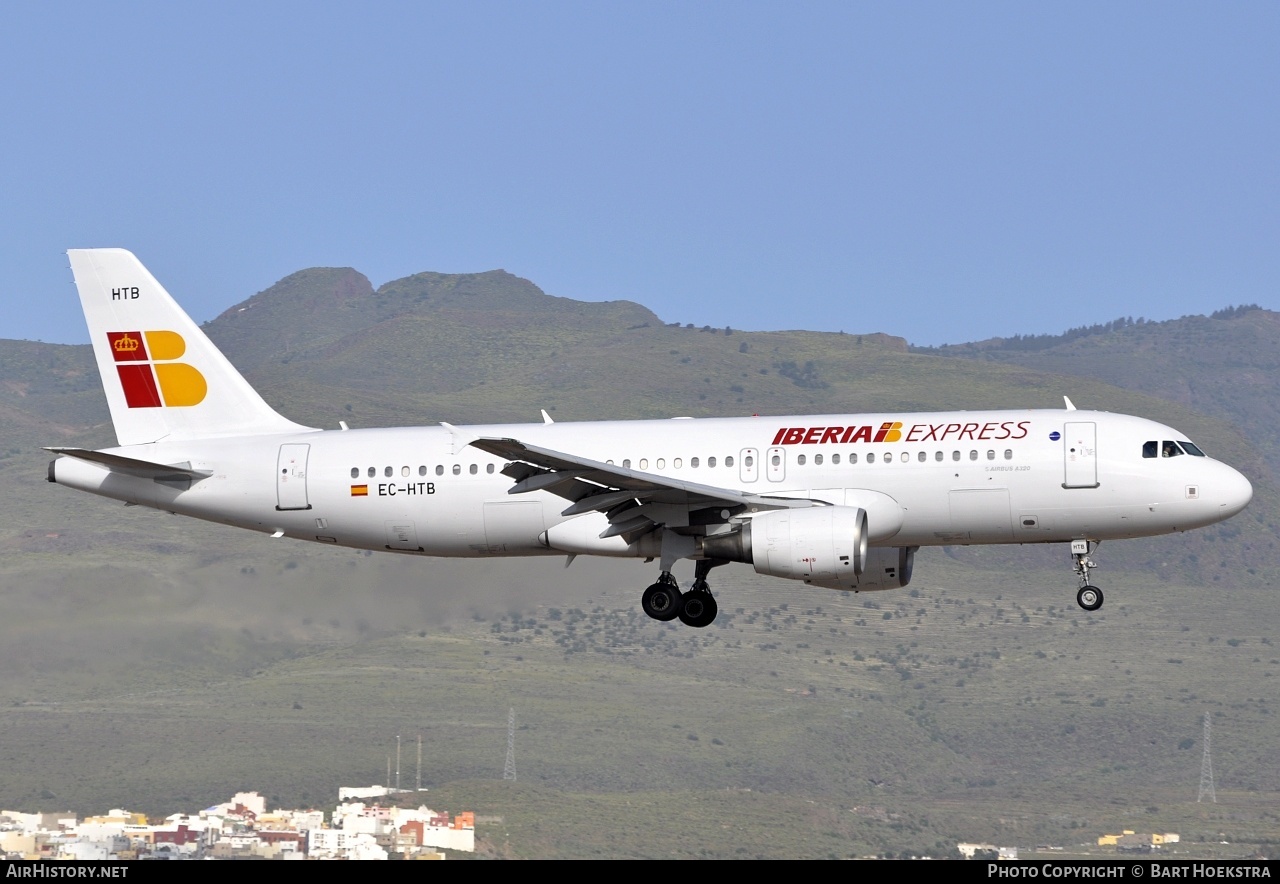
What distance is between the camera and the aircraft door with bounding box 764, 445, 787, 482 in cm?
4269

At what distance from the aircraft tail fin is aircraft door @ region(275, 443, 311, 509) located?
193cm

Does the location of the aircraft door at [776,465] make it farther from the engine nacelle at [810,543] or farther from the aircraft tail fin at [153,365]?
the aircraft tail fin at [153,365]

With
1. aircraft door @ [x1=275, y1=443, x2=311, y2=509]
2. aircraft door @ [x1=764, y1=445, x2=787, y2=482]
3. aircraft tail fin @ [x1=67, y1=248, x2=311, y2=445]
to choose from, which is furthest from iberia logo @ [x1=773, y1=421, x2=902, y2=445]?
aircraft tail fin @ [x1=67, y1=248, x2=311, y2=445]

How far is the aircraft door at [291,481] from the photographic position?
45.7 meters

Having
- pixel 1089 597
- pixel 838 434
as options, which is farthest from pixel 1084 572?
pixel 838 434

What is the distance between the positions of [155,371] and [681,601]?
15.5m

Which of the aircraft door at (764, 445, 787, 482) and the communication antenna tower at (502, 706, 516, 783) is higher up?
the aircraft door at (764, 445, 787, 482)

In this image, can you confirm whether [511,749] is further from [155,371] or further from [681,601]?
[681,601]

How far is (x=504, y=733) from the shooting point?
174 meters

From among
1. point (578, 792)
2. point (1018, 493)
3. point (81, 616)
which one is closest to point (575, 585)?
point (1018, 493)

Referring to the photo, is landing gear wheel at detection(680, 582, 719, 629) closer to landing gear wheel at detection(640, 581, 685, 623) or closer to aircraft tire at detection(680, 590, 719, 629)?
aircraft tire at detection(680, 590, 719, 629)

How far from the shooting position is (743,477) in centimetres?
4284

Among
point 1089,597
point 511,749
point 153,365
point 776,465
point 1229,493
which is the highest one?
point 153,365

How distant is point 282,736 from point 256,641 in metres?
57.9
